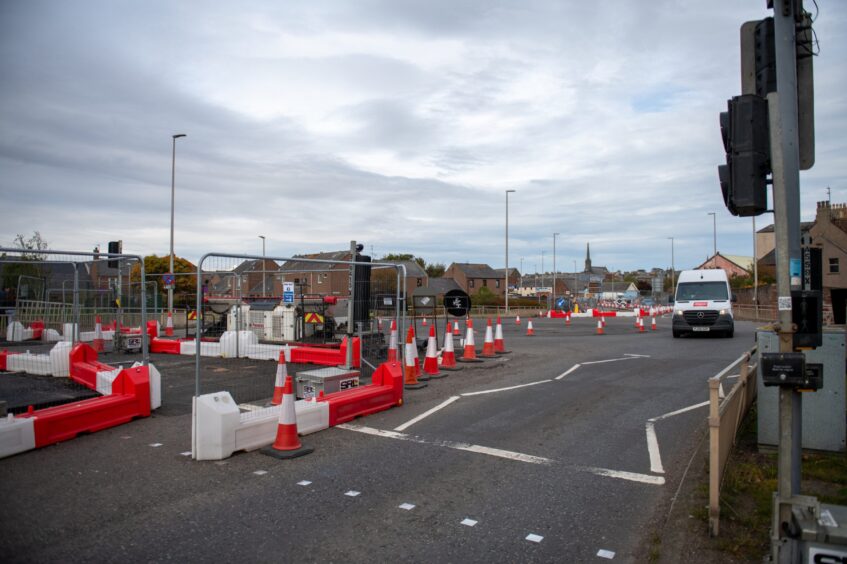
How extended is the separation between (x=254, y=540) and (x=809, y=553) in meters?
3.53

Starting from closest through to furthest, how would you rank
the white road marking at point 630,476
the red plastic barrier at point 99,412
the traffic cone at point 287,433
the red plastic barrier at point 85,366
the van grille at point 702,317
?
1. the white road marking at point 630,476
2. the traffic cone at point 287,433
3. the red plastic barrier at point 99,412
4. the red plastic barrier at point 85,366
5. the van grille at point 702,317

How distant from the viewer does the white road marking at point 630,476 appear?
5.44 metres

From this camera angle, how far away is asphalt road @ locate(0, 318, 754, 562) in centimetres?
405

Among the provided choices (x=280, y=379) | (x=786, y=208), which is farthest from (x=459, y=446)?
(x=786, y=208)

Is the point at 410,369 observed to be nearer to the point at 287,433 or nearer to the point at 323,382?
the point at 323,382

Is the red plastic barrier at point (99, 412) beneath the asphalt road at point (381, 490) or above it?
above

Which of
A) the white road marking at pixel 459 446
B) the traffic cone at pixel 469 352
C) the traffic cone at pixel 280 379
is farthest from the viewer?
the traffic cone at pixel 469 352

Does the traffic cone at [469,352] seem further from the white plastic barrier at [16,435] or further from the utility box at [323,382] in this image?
the white plastic barrier at [16,435]

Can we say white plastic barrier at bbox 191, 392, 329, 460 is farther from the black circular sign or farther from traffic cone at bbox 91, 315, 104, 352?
traffic cone at bbox 91, 315, 104, 352

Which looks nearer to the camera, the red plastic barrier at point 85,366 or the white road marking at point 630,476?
the white road marking at point 630,476

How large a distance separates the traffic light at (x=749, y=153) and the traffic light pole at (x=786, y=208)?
0.34ft

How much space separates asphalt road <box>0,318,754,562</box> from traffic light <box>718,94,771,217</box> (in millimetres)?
2619

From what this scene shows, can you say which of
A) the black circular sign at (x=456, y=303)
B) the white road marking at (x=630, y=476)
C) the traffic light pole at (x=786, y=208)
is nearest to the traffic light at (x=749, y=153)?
the traffic light pole at (x=786, y=208)

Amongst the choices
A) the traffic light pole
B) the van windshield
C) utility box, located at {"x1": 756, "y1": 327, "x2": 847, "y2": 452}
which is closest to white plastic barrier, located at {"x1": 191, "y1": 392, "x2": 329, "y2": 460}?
the traffic light pole
